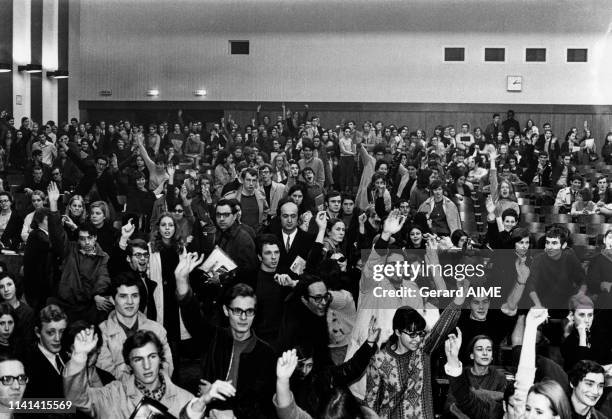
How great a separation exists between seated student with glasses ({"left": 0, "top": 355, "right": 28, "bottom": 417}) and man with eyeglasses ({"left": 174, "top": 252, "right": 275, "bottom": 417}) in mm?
809

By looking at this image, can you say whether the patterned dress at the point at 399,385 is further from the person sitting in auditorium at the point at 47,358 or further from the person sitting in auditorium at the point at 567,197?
the person sitting in auditorium at the point at 567,197

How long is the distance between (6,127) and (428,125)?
31.1 ft

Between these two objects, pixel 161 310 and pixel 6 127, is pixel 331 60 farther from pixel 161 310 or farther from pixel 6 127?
pixel 161 310

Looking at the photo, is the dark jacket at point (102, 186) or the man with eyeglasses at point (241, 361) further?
the dark jacket at point (102, 186)

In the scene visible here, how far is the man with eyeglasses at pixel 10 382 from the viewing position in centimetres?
399

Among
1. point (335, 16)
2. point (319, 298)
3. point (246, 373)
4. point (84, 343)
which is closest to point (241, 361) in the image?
point (246, 373)

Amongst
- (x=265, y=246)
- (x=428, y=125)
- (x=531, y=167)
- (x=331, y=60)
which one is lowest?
(x=265, y=246)

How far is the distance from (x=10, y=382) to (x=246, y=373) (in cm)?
106

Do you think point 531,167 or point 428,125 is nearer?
point 531,167

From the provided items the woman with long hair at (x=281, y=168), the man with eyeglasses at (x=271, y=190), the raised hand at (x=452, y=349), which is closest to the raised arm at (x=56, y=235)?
the man with eyeglasses at (x=271, y=190)

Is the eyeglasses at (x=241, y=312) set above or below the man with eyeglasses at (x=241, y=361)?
above

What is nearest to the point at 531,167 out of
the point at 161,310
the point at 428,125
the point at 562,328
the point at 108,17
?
the point at 428,125

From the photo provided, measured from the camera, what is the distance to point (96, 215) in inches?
262

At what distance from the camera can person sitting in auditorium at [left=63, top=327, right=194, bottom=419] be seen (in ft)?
12.9
